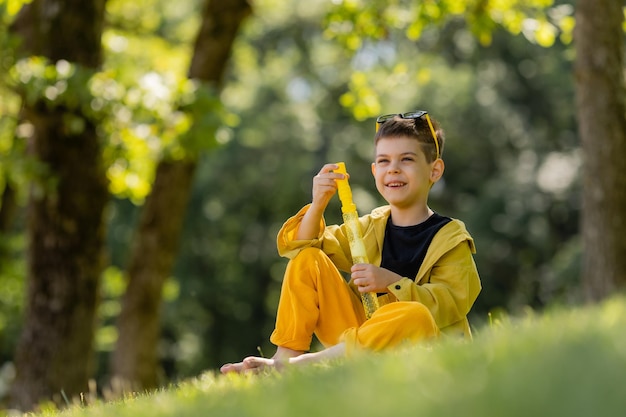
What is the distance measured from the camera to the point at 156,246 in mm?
10625

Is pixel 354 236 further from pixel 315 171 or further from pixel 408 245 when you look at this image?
pixel 315 171

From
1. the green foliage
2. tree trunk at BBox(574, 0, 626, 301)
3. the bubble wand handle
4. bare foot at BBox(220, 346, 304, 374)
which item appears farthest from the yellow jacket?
the green foliage

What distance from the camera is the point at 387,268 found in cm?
446

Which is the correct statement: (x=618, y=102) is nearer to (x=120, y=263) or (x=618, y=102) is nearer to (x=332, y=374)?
(x=332, y=374)

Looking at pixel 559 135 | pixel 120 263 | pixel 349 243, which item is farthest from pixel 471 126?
pixel 349 243

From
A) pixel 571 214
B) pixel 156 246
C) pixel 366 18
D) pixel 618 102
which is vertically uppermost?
pixel 366 18

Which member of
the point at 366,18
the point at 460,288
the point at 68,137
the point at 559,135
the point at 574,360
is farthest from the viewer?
the point at 559,135

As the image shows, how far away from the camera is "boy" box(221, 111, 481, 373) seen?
3924 millimetres

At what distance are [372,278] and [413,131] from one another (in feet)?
2.82

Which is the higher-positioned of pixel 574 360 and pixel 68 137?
pixel 68 137

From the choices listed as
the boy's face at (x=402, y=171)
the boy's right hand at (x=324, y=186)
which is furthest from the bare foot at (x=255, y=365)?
the boy's face at (x=402, y=171)

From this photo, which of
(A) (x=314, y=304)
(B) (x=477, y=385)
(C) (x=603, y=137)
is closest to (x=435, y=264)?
(A) (x=314, y=304)

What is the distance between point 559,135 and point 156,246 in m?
20.4

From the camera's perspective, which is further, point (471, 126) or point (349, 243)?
point (471, 126)
